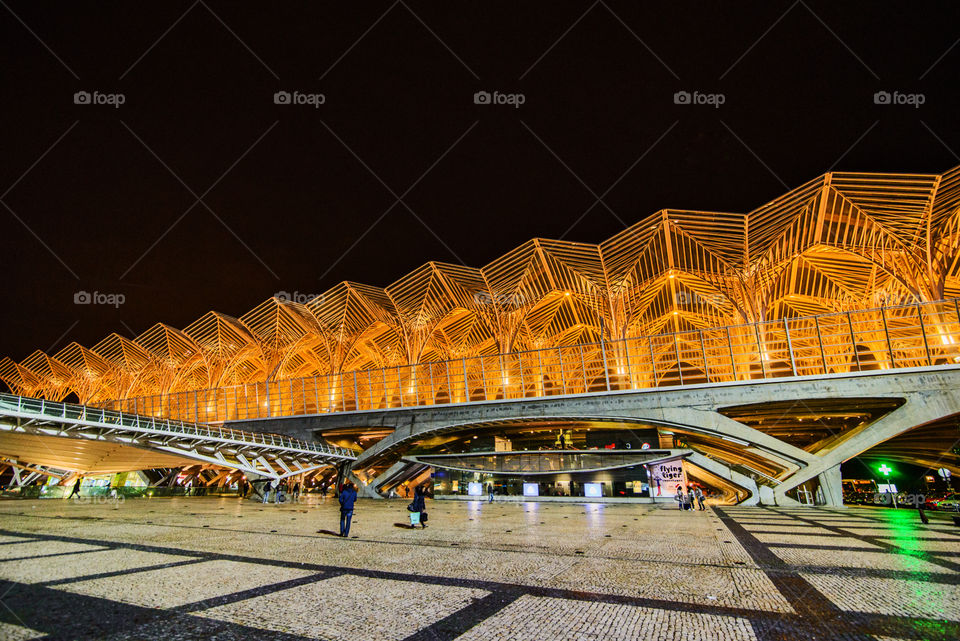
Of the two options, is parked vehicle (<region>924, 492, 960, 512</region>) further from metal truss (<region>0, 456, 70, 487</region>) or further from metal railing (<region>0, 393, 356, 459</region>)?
metal truss (<region>0, 456, 70, 487</region>)

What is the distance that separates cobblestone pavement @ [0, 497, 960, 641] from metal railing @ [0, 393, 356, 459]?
1086cm

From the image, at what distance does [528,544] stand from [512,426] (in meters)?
19.6

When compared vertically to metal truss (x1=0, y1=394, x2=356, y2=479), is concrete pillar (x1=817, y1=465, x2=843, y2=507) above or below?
below

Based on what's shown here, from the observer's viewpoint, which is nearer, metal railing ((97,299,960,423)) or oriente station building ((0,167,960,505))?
oriente station building ((0,167,960,505))

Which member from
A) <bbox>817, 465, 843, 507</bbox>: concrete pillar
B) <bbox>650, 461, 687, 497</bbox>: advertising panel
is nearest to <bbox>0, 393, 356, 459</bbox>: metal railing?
<bbox>650, 461, 687, 497</bbox>: advertising panel

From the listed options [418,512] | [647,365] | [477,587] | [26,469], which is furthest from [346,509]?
[26,469]

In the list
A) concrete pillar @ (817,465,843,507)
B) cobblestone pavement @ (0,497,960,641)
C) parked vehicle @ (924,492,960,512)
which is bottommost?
parked vehicle @ (924,492,960,512)

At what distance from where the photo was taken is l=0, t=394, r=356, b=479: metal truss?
19.6 meters

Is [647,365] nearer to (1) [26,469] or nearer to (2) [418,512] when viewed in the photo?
(2) [418,512]

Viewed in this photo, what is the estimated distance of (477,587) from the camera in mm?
5789

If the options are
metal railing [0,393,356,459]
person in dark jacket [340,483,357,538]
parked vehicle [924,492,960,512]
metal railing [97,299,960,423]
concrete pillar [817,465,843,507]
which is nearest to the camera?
person in dark jacket [340,483,357,538]

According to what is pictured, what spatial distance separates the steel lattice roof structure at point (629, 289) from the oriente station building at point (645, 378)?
13 centimetres

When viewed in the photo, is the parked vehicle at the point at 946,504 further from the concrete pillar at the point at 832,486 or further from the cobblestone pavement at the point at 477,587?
the cobblestone pavement at the point at 477,587

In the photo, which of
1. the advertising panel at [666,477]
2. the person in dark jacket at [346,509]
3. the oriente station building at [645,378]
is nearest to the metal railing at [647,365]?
the oriente station building at [645,378]
